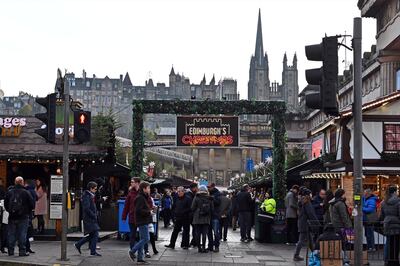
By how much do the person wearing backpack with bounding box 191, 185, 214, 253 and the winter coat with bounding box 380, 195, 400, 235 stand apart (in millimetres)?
4626

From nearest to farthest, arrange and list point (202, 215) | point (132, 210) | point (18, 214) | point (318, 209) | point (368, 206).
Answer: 1. point (132, 210)
2. point (18, 214)
3. point (202, 215)
4. point (368, 206)
5. point (318, 209)

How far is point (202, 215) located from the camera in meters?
18.3

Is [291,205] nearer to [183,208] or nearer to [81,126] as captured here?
[183,208]

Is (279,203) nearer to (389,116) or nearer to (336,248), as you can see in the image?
(389,116)

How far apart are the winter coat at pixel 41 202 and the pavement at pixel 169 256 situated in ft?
3.05

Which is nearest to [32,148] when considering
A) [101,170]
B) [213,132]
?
[101,170]

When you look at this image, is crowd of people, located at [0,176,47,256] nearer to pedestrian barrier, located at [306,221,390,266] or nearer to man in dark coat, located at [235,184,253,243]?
pedestrian barrier, located at [306,221,390,266]

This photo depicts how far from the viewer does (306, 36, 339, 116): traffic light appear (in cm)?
1165

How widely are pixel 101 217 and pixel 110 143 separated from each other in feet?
8.60

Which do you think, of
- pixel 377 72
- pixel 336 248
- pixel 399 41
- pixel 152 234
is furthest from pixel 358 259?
pixel 377 72

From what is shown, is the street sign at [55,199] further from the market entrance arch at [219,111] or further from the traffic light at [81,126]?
the traffic light at [81,126]

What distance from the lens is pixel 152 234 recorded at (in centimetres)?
1738

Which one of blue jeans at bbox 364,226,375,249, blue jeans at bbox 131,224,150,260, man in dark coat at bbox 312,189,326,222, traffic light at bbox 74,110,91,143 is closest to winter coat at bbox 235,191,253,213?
man in dark coat at bbox 312,189,326,222

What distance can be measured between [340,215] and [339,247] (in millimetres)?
1615
